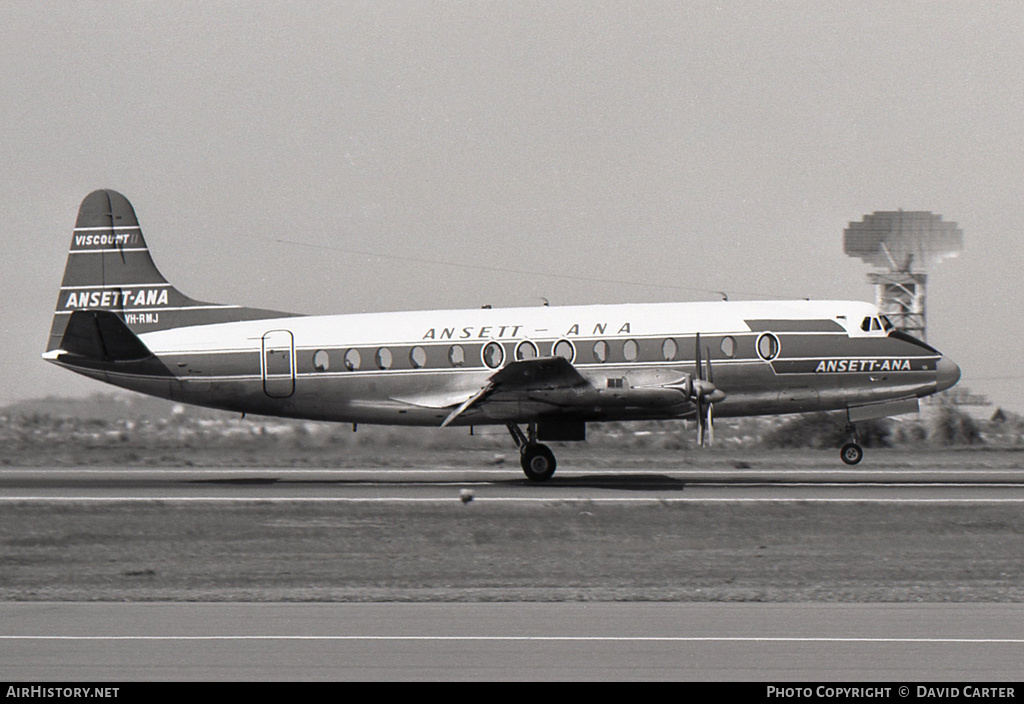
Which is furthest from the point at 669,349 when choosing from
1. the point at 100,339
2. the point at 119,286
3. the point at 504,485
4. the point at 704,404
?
the point at 119,286

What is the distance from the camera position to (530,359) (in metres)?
28.6

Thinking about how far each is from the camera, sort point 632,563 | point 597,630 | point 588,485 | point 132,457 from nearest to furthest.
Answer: point 597,630, point 632,563, point 588,485, point 132,457

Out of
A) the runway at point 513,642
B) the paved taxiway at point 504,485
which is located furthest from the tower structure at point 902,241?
the runway at point 513,642

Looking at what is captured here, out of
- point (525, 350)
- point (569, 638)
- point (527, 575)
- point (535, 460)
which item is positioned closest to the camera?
point (569, 638)

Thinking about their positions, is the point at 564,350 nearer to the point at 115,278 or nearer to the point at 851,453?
the point at 851,453

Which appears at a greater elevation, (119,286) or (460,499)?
(119,286)

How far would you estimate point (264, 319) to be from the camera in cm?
3162

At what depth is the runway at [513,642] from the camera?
9.16 metres

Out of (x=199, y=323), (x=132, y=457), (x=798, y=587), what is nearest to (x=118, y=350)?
(x=199, y=323)

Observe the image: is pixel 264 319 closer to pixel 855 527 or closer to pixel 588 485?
pixel 588 485

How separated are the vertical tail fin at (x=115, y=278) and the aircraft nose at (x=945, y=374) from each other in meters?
19.8

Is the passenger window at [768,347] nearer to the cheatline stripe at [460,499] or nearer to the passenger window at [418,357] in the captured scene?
the cheatline stripe at [460,499]

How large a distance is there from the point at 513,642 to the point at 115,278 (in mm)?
26069

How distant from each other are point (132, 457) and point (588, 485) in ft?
61.1
